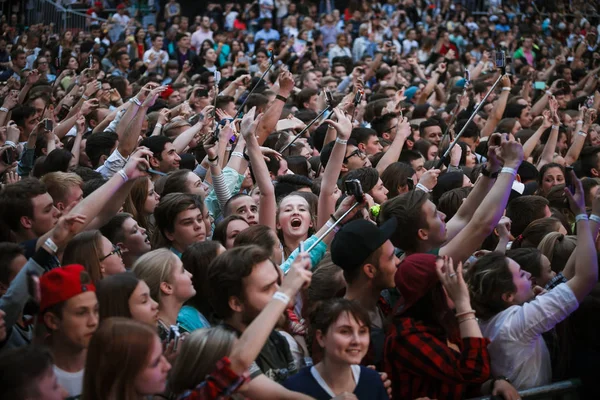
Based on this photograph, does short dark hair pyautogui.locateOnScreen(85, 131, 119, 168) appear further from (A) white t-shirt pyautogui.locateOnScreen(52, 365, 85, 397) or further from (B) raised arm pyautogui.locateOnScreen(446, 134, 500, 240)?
(A) white t-shirt pyautogui.locateOnScreen(52, 365, 85, 397)

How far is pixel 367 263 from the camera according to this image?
393cm

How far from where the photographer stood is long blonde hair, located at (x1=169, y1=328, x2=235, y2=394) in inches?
123

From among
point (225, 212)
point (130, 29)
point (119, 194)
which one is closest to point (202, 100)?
point (225, 212)

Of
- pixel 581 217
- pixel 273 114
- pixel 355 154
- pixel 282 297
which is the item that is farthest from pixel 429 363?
pixel 273 114

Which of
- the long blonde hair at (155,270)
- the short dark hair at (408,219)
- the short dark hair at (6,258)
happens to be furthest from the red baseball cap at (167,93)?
the long blonde hair at (155,270)

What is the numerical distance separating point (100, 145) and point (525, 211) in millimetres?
3590

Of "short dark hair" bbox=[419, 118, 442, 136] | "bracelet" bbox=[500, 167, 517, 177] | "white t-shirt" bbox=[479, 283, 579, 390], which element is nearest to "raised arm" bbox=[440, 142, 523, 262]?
"bracelet" bbox=[500, 167, 517, 177]

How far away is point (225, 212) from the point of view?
571 centimetres

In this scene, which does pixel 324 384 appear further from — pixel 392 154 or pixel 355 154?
pixel 392 154

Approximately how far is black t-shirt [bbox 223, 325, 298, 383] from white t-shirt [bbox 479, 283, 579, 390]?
963 mm

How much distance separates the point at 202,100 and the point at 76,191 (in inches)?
213

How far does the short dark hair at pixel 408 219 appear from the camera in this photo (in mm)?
4430

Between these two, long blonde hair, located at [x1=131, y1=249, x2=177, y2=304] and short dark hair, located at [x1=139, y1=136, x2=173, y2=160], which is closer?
long blonde hair, located at [x1=131, y1=249, x2=177, y2=304]

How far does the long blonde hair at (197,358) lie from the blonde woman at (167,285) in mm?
638
